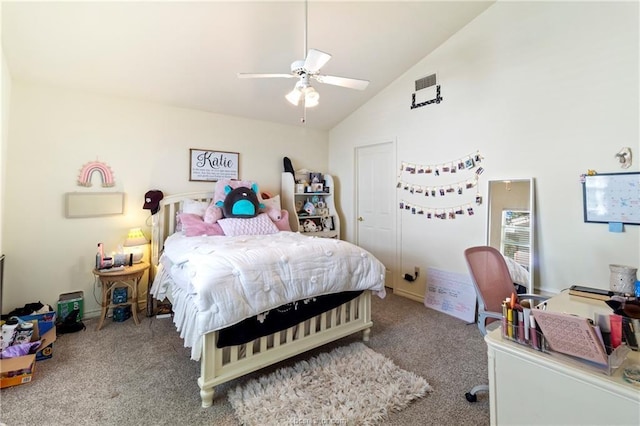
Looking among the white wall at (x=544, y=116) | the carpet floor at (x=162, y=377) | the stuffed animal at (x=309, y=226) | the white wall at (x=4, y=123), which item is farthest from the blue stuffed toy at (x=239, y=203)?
the white wall at (x=544, y=116)

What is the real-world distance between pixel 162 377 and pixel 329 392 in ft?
3.90

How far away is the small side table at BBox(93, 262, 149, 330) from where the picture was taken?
2715mm

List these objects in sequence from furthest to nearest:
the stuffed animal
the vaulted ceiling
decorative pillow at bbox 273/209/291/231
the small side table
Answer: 1. the stuffed animal
2. decorative pillow at bbox 273/209/291/231
3. the small side table
4. the vaulted ceiling

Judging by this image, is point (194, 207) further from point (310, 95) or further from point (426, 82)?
point (426, 82)

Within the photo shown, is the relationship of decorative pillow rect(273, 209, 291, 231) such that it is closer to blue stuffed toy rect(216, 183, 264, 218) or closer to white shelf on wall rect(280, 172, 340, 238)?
blue stuffed toy rect(216, 183, 264, 218)

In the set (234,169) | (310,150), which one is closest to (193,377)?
(234,169)

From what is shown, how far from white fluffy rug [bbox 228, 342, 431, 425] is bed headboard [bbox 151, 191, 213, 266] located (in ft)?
6.63

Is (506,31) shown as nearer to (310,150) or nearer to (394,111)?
(394,111)

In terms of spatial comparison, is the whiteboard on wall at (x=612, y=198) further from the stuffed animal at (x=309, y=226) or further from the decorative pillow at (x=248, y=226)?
the stuffed animal at (x=309, y=226)

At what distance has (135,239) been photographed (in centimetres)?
306

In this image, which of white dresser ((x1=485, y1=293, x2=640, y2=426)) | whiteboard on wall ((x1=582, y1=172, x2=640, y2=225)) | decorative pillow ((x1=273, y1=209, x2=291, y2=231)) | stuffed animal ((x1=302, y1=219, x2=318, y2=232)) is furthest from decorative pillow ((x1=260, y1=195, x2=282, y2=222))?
whiteboard on wall ((x1=582, y1=172, x2=640, y2=225))

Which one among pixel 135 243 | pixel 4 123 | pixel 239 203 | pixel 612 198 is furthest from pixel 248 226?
pixel 612 198

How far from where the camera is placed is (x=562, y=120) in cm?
254

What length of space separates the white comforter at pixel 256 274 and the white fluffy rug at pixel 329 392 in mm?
515
